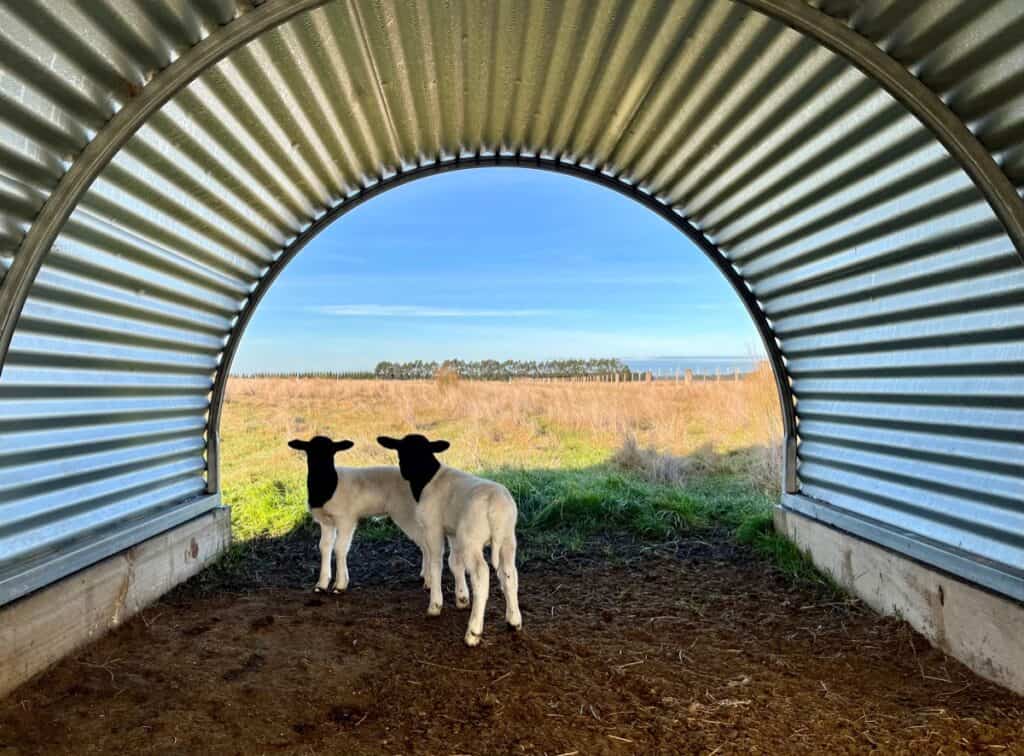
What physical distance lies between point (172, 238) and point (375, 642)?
11.6 ft

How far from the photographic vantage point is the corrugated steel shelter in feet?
11.9

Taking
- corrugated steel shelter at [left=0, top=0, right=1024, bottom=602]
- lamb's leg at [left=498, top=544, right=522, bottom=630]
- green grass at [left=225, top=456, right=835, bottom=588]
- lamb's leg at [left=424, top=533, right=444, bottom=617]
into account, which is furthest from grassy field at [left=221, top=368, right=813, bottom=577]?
lamb's leg at [left=498, top=544, right=522, bottom=630]

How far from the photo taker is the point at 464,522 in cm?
484

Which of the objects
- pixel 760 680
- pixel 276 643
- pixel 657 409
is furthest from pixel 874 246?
pixel 657 409

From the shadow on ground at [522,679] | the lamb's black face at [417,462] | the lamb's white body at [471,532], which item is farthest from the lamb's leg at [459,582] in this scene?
the lamb's black face at [417,462]

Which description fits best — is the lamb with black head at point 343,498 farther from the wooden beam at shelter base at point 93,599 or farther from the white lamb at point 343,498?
the wooden beam at shelter base at point 93,599

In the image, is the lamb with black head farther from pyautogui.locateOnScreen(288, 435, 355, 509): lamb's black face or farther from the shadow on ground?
the shadow on ground

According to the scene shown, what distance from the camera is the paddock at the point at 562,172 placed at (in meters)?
3.66

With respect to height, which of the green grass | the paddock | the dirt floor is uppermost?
the paddock

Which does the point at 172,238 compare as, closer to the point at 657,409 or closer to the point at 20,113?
the point at 20,113

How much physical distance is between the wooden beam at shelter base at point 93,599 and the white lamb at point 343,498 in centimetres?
121

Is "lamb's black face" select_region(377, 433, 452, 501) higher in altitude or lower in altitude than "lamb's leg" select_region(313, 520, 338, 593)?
higher

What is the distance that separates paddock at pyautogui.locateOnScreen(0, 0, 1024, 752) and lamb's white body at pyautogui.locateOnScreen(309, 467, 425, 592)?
1274 millimetres

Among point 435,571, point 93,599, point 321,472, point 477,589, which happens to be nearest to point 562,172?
point 321,472
